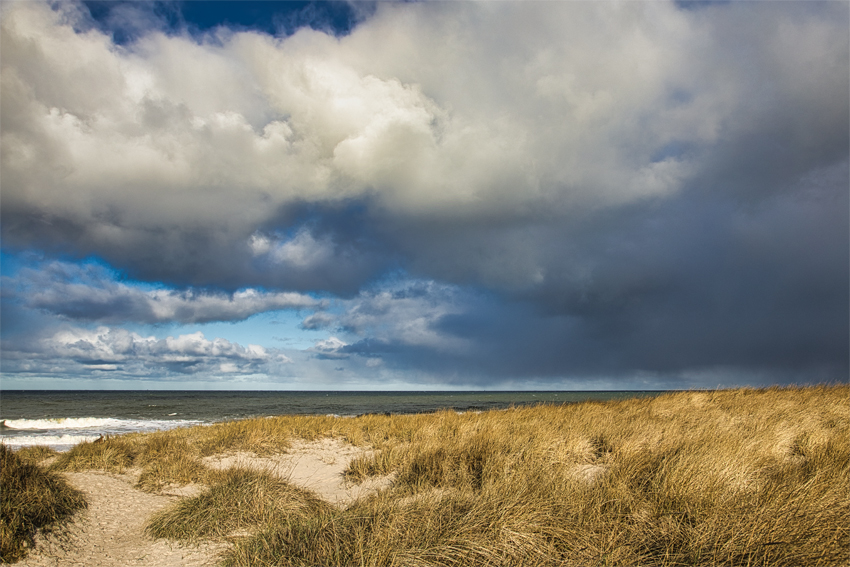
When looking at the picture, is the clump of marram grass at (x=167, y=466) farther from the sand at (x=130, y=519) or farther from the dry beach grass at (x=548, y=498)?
the sand at (x=130, y=519)

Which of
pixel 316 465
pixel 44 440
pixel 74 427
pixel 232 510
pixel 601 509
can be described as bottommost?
pixel 74 427

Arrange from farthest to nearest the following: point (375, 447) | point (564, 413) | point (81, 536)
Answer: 1. point (564, 413)
2. point (375, 447)
3. point (81, 536)

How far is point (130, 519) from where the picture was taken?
739 centimetres

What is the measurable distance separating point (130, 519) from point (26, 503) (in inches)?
59.6

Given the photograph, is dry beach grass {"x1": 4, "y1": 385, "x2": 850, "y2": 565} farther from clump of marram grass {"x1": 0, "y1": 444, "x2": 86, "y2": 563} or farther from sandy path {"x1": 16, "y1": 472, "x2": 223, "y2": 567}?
clump of marram grass {"x1": 0, "y1": 444, "x2": 86, "y2": 563}

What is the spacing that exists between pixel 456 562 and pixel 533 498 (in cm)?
158

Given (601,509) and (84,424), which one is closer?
(601,509)

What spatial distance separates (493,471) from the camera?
725 centimetres

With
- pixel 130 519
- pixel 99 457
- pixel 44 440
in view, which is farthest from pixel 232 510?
pixel 44 440

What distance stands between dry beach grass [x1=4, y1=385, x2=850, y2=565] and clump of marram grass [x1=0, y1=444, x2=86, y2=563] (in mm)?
1418

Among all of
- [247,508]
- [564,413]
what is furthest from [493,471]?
[564,413]

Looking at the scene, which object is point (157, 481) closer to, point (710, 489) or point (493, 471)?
point (493, 471)

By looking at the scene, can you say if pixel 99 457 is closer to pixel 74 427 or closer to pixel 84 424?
pixel 74 427

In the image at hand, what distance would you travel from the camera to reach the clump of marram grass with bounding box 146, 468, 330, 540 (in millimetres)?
6406
